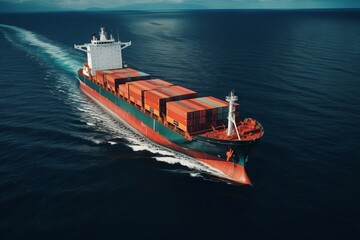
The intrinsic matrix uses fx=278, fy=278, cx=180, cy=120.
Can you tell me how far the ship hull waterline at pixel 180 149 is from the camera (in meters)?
31.4

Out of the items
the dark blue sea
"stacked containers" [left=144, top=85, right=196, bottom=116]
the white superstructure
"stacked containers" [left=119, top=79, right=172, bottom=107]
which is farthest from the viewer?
the white superstructure

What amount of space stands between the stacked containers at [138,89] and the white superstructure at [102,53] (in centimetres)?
1622

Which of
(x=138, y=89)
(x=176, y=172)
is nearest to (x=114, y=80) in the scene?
→ (x=138, y=89)

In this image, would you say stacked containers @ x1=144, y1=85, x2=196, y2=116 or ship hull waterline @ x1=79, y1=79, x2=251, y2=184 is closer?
ship hull waterline @ x1=79, y1=79, x2=251, y2=184

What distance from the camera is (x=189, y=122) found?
32.5 m

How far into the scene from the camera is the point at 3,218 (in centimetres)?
2489

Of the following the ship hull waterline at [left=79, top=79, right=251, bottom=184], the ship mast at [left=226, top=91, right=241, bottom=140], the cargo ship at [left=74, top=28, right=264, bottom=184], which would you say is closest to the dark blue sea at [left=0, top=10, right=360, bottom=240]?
the ship hull waterline at [left=79, top=79, right=251, bottom=184]

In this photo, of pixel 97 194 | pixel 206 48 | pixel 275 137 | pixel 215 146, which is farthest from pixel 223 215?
pixel 206 48

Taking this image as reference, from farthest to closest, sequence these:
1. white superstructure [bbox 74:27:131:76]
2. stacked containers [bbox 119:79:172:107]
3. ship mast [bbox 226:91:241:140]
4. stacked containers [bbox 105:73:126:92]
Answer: white superstructure [bbox 74:27:131:76]
stacked containers [bbox 105:73:126:92]
stacked containers [bbox 119:79:172:107]
ship mast [bbox 226:91:241:140]

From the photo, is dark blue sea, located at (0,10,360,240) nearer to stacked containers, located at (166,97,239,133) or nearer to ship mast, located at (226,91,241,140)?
stacked containers, located at (166,97,239,133)

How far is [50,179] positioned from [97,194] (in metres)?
6.27

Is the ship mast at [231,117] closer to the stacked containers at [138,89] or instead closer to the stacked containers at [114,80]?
the stacked containers at [138,89]

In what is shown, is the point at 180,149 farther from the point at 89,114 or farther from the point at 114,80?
the point at 89,114

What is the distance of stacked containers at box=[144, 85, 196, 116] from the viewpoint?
123 feet
